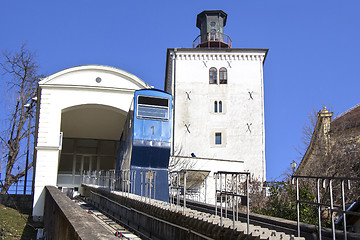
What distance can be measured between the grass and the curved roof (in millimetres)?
7750

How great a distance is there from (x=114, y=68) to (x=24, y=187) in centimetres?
1328

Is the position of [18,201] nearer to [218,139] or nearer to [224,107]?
[218,139]

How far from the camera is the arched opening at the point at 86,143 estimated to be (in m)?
28.7

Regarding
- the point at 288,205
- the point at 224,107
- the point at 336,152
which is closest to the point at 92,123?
the point at 224,107

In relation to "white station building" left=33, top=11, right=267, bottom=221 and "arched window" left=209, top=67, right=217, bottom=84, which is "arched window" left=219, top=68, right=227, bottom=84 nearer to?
"white station building" left=33, top=11, right=267, bottom=221

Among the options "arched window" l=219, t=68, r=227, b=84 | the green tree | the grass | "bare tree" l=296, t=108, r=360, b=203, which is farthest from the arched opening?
the green tree

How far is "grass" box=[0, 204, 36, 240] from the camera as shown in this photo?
53.7 ft

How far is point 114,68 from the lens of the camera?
75.0 ft

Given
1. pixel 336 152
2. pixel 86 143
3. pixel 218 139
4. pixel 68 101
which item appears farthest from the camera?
pixel 218 139

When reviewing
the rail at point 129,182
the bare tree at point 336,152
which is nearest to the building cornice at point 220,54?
the bare tree at point 336,152

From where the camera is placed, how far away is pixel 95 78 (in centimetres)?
2298

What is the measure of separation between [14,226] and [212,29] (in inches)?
1178

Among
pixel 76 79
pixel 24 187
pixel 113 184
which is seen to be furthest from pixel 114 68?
pixel 24 187

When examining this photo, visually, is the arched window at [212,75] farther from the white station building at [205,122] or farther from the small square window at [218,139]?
the small square window at [218,139]
